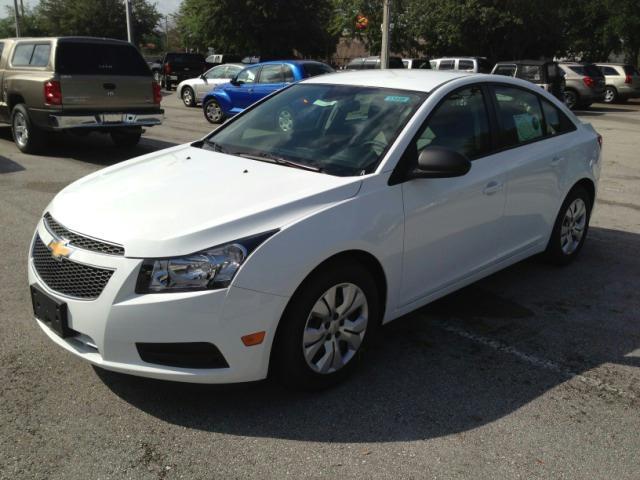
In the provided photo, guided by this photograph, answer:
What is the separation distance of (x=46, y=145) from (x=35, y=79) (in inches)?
51.0

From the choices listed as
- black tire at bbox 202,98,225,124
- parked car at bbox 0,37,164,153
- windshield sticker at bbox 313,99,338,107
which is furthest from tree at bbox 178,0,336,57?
windshield sticker at bbox 313,99,338,107

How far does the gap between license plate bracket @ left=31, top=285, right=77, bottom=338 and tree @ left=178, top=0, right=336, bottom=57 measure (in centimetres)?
3251

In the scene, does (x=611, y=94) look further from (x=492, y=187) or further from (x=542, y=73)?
(x=492, y=187)

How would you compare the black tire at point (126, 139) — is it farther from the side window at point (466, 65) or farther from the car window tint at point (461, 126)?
the side window at point (466, 65)

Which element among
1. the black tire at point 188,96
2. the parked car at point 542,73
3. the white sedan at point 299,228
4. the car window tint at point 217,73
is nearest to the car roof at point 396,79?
the white sedan at point 299,228

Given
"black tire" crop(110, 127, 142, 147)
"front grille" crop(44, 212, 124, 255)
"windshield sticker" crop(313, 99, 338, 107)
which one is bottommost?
"black tire" crop(110, 127, 142, 147)

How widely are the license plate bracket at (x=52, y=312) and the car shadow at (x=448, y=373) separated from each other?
1.54 feet

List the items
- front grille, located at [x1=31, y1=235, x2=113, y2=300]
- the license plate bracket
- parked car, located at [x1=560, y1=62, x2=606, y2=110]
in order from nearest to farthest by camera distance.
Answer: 1. front grille, located at [x1=31, y1=235, x2=113, y2=300]
2. the license plate bracket
3. parked car, located at [x1=560, y1=62, x2=606, y2=110]

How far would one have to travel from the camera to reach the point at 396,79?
14.3 ft

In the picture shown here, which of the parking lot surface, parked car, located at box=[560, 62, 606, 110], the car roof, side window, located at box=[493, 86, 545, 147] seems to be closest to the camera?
the parking lot surface

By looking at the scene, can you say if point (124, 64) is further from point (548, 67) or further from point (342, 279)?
point (548, 67)

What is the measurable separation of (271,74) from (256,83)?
1.39ft

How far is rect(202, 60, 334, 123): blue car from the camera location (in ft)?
48.6

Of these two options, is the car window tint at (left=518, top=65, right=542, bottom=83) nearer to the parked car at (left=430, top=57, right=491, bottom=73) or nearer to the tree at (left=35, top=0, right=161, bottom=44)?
the parked car at (left=430, top=57, right=491, bottom=73)
